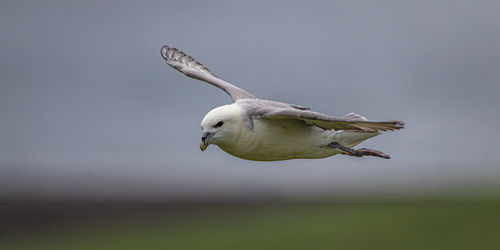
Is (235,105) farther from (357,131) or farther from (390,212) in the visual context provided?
(390,212)

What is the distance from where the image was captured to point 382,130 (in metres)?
8.56

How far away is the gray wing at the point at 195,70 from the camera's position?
1046 centimetres

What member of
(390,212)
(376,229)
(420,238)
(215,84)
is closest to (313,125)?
(215,84)

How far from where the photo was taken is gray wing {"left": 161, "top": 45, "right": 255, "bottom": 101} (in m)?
10.5

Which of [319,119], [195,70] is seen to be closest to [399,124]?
[319,119]

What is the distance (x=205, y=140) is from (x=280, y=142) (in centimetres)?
93

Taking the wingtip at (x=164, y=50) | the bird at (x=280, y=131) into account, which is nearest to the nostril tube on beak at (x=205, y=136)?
the bird at (x=280, y=131)

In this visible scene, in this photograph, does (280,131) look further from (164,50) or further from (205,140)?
(164,50)

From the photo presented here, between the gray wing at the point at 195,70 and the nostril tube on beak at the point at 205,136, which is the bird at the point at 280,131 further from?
the gray wing at the point at 195,70

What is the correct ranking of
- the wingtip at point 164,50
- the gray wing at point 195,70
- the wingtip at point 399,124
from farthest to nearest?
the wingtip at point 164,50 → the gray wing at point 195,70 → the wingtip at point 399,124

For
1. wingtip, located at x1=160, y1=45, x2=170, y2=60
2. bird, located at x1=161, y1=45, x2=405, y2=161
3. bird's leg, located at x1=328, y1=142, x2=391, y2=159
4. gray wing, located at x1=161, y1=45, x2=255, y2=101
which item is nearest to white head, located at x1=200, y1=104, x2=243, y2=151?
bird, located at x1=161, y1=45, x2=405, y2=161

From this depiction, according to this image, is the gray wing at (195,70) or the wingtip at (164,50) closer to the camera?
the gray wing at (195,70)

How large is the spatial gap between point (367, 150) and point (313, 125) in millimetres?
753

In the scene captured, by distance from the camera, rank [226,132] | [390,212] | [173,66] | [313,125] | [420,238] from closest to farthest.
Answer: [226,132], [313,125], [173,66], [420,238], [390,212]
